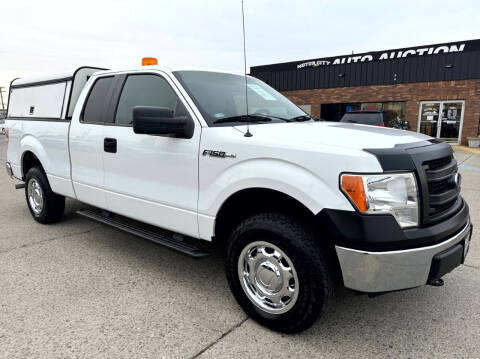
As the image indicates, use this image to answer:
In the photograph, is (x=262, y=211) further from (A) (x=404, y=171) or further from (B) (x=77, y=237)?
(B) (x=77, y=237)

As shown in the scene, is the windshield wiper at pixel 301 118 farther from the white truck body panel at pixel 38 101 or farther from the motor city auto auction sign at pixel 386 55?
the motor city auto auction sign at pixel 386 55

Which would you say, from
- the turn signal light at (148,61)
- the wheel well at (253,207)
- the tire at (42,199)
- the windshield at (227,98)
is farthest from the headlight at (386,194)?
the tire at (42,199)

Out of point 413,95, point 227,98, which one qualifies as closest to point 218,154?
point 227,98

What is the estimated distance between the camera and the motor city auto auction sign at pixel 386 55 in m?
18.0

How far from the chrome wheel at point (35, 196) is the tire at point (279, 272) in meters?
3.43

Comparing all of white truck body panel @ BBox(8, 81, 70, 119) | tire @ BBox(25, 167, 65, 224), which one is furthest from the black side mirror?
tire @ BBox(25, 167, 65, 224)

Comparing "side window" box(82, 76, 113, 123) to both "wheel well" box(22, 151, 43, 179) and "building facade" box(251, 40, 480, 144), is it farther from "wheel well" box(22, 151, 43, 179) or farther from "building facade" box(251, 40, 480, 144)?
"building facade" box(251, 40, 480, 144)

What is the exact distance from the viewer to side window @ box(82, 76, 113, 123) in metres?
3.78

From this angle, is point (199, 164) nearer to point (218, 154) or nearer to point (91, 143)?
point (218, 154)

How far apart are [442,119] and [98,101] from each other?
63.7 feet

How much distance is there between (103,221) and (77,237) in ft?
3.10

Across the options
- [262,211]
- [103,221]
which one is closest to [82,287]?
[103,221]

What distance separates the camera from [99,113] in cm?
379

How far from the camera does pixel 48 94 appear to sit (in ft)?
15.3
